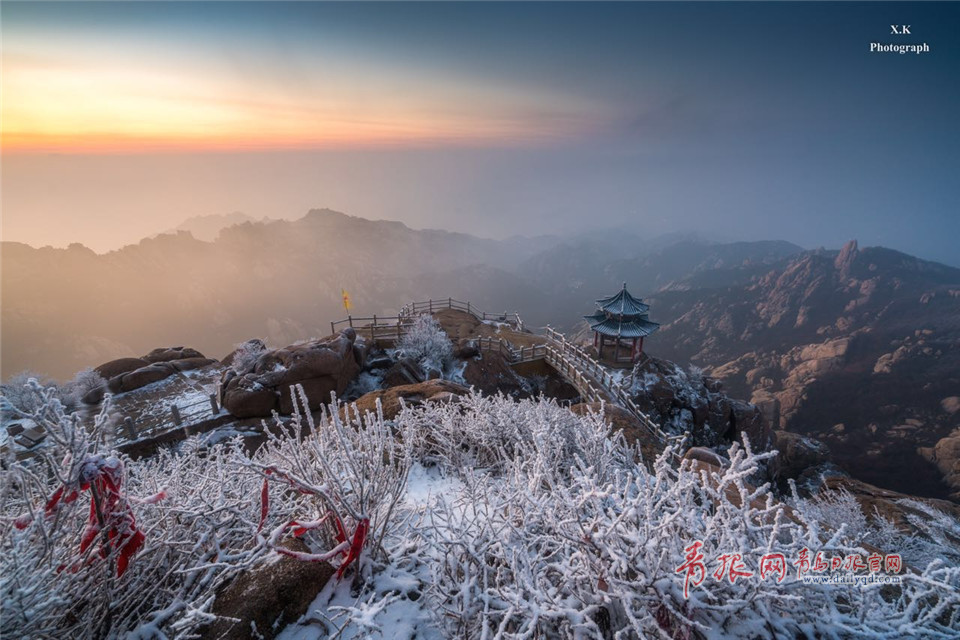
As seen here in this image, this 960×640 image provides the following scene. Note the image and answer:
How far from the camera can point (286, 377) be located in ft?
53.0

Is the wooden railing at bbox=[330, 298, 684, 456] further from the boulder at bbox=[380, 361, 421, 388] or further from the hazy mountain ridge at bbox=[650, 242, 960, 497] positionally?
the hazy mountain ridge at bbox=[650, 242, 960, 497]

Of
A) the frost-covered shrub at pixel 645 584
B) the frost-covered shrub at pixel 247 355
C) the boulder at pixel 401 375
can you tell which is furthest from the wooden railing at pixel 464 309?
the frost-covered shrub at pixel 645 584

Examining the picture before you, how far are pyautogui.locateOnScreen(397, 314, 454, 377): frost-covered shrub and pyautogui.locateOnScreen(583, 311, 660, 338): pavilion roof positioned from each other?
426 inches

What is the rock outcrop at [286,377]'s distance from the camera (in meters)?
15.5

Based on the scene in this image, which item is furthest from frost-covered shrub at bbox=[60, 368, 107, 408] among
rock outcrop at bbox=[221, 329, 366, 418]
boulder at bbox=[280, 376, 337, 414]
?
boulder at bbox=[280, 376, 337, 414]

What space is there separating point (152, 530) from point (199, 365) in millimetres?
22136

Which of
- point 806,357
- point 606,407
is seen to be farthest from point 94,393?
point 806,357

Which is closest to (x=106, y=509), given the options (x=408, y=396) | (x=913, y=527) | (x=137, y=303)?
(x=408, y=396)

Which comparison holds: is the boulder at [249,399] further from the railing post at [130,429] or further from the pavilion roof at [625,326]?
the pavilion roof at [625,326]

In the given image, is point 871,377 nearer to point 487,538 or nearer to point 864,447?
point 864,447

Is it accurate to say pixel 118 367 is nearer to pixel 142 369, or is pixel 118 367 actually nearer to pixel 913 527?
pixel 142 369

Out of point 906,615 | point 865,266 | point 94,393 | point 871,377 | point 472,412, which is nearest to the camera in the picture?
point 906,615

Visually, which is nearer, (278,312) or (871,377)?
(871,377)

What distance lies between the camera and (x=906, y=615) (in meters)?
2.42
